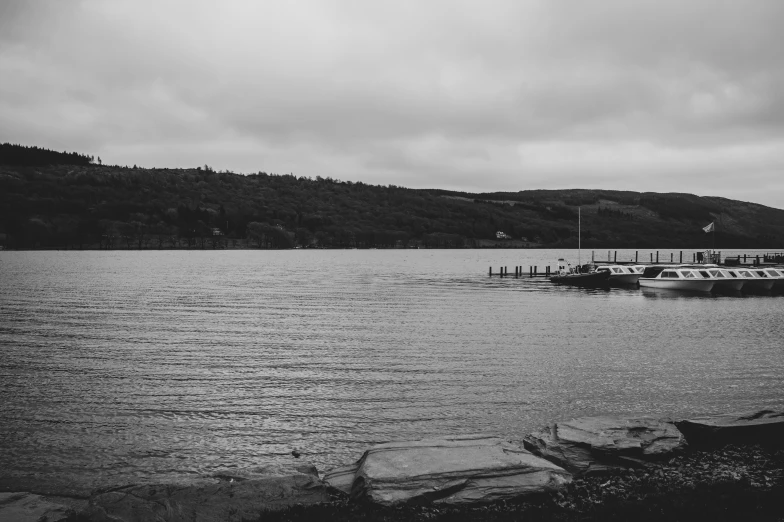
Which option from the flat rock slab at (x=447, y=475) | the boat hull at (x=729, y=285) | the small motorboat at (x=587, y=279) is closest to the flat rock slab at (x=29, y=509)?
the flat rock slab at (x=447, y=475)

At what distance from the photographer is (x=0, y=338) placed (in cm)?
3412

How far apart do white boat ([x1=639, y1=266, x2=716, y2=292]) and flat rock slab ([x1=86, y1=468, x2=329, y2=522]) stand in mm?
71455

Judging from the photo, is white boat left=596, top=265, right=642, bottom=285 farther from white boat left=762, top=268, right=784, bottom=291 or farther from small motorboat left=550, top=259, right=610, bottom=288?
white boat left=762, top=268, right=784, bottom=291

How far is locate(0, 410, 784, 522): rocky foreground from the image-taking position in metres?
9.91

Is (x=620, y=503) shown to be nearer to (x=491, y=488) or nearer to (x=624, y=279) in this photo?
(x=491, y=488)

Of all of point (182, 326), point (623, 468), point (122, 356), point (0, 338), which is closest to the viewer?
point (623, 468)

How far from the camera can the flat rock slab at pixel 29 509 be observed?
1034 centimetres

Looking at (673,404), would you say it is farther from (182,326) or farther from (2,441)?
(182,326)

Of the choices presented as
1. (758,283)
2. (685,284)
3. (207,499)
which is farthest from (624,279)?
(207,499)

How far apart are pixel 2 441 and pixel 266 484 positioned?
9.45 metres

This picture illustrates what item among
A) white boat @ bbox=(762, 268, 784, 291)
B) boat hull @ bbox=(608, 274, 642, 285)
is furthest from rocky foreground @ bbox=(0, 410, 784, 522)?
boat hull @ bbox=(608, 274, 642, 285)

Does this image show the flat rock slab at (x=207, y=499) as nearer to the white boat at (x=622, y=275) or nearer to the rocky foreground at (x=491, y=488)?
the rocky foreground at (x=491, y=488)

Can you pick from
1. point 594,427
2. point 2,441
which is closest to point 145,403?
point 2,441

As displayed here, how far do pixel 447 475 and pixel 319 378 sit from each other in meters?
14.0
